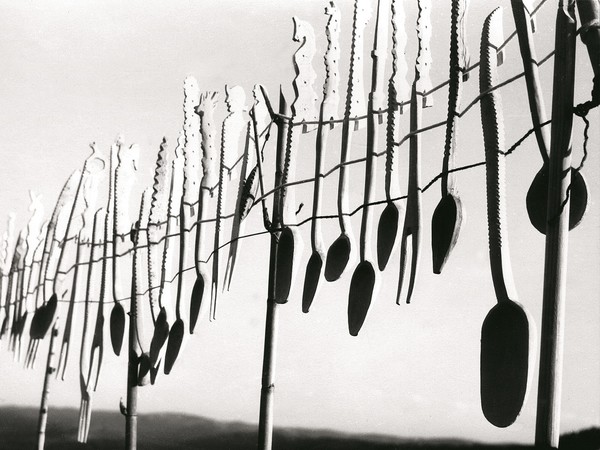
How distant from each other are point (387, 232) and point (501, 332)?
0.97 ft

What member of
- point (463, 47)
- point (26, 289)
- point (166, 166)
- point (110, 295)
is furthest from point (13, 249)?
point (463, 47)

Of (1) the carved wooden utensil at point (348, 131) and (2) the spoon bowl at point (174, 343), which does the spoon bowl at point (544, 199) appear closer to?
(1) the carved wooden utensil at point (348, 131)

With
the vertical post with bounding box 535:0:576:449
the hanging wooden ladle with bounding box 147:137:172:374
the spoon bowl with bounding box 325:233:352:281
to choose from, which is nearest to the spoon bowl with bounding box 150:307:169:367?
the hanging wooden ladle with bounding box 147:137:172:374

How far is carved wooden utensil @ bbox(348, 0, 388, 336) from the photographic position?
1.03m

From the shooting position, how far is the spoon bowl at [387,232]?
3.23 feet

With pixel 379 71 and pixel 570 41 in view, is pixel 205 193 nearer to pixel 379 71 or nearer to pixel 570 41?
pixel 379 71

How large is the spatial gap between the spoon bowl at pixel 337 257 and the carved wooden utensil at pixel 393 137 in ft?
0.33

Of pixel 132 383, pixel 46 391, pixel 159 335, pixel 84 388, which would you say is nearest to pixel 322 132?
pixel 159 335

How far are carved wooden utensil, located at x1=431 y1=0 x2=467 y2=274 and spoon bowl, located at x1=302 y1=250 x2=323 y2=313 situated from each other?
12.7 inches

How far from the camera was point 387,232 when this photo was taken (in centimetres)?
99

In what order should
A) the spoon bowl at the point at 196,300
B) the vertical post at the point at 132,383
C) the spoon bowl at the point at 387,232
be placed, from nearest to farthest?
the spoon bowl at the point at 387,232 < the spoon bowl at the point at 196,300 < the vertical post at the point at 132,383

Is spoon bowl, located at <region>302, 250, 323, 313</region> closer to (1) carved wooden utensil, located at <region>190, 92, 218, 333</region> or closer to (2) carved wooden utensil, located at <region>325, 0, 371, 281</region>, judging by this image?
(2) carved wooden utensil, located at <region>325, 0, 371, 281</region>

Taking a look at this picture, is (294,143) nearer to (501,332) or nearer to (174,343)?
(174,343)

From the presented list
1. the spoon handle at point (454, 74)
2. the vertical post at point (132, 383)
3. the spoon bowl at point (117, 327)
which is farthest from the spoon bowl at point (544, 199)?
the spoon bowl at point (117, 327)
